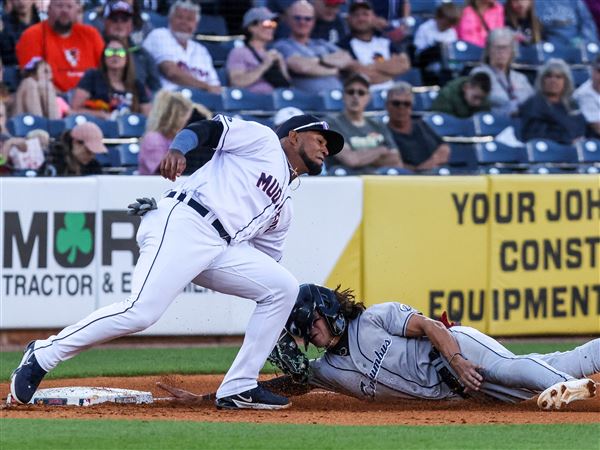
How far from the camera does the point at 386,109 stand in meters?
11.7

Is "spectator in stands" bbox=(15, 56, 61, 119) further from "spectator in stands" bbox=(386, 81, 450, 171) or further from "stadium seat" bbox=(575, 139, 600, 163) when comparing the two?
"stadium seat" bbox=(575, 139, 600, 163)

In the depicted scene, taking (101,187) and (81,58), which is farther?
(81,58)

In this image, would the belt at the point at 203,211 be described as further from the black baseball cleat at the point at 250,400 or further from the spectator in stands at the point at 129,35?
the spectator in stands at the point at 129,35

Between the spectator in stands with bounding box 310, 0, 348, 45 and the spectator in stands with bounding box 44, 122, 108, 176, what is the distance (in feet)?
9.89

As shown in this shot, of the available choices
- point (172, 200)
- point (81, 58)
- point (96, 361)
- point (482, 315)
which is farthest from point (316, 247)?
point (172, 200)

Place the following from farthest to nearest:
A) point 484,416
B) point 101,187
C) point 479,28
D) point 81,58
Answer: point 479,28 → point 81,58 → point 101,187 → point 484,416

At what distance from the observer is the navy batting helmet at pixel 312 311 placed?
238 inches

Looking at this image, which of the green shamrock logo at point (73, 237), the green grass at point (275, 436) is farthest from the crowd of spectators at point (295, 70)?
the green grass at point (275, 436)

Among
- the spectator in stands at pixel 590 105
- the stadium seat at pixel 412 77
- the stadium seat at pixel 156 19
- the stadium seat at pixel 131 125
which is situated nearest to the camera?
the stadium seat at pixel 131 125

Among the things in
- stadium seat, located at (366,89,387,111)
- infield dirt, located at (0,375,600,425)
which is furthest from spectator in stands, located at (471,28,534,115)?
infield dirt, located at (0,375,600,425)

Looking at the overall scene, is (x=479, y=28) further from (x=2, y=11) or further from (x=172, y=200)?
(x=172, y=200)

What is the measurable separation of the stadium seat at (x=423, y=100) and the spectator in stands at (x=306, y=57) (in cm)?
79

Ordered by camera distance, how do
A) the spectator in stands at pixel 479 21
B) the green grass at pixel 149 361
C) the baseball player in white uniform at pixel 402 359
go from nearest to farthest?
the baseball player in white uniform at pixel 402 359 → the green grass at pixel 149 361 → the spectator in stands at pixel 479 21

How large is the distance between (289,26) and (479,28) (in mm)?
2289
